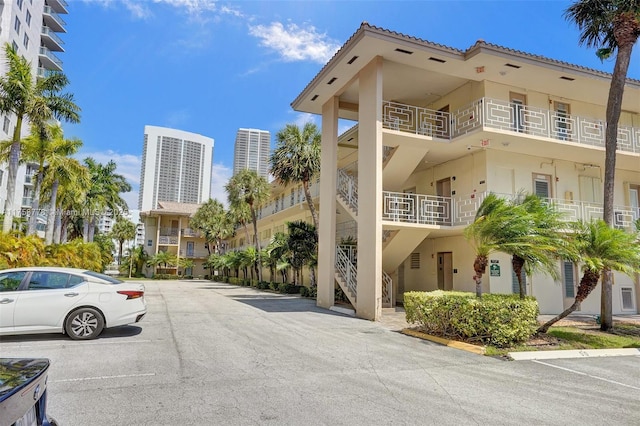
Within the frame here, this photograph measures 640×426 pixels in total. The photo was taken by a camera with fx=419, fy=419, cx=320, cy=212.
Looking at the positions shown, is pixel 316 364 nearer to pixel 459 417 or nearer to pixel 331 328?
pixel 459 417

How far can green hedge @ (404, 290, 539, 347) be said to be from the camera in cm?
916

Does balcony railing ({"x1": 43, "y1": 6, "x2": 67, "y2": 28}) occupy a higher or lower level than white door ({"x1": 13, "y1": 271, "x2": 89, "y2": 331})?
higher

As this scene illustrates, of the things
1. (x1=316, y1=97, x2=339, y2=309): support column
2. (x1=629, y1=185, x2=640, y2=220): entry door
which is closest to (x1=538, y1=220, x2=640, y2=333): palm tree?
(x1=316, y1=97, x2=339, y2=309): support column

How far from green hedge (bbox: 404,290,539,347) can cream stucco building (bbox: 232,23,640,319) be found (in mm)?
3623

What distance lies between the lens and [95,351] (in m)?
7.85

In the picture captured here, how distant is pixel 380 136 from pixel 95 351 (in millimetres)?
10339

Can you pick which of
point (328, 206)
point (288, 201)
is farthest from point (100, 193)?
point (328, 206)

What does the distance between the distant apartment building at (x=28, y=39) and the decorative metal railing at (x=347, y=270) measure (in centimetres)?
3229

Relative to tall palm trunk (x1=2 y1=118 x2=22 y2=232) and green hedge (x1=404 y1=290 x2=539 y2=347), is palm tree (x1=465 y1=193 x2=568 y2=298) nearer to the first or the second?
green hedge (x1=404 y1=290 x2=539 y2=347)

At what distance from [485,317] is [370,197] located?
6.06 meters

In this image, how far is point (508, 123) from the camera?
16.0m

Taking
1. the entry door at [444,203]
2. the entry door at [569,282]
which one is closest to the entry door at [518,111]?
the entry door at [444,203]

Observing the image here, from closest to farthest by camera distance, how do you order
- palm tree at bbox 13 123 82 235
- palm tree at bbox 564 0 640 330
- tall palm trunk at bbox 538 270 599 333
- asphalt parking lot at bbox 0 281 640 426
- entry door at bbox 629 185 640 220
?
asphalt parking lot at bbox 0 281 640 426
tall palm trunk at bbox 538 270 599 333
palm tree at bbox 564 0 640 330
entry door at bbox 629 185 640 220
palm tree at bbox 13 123 82 235

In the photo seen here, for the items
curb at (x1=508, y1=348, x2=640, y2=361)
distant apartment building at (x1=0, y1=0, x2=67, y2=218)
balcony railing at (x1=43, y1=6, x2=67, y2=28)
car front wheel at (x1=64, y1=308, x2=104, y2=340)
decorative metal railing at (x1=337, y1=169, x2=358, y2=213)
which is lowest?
curb at (x1=508, y1=348, x2=640, y2=361)
